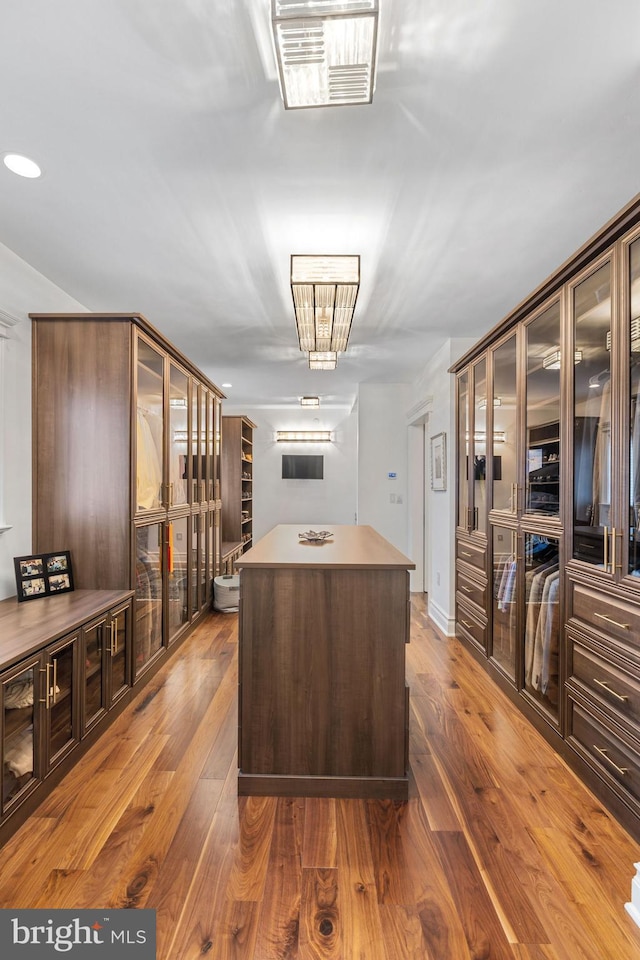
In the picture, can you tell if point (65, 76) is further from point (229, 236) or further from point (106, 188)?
point (229, 236)

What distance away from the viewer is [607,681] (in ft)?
6.31

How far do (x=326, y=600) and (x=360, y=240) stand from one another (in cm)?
194

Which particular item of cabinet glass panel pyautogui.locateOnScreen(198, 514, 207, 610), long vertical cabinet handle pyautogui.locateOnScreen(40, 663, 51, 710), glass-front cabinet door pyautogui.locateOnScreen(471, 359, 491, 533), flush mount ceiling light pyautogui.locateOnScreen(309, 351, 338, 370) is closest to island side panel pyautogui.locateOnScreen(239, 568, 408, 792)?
long vertical cabinet handle pyautogui.locateOnScreen(40, 663, 51, 710)

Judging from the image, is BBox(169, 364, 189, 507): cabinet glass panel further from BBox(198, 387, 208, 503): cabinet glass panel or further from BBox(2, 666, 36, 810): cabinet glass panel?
BBox(2, 666, 36, 810): cabinet glass panel

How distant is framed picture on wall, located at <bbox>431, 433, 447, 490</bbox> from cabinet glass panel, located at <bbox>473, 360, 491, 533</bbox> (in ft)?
2.64

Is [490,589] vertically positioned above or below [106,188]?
below

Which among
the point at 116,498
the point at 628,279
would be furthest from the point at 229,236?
the point at 628,279

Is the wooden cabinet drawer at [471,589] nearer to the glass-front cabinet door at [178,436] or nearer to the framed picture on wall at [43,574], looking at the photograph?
the glass-front cabinet door at [178,436]

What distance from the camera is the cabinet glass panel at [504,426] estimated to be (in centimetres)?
299

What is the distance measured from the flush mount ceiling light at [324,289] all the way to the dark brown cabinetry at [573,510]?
0.97 metres

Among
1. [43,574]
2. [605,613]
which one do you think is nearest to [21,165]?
[43,574]

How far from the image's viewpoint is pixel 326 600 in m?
2.01

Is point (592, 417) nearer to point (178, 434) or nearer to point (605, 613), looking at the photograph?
point (605, 613)

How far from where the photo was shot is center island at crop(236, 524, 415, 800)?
1.99 m
